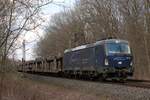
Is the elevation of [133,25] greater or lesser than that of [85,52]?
greater

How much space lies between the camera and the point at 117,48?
97.7 feet

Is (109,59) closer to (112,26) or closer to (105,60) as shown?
(105,60)

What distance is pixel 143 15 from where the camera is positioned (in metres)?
44.2

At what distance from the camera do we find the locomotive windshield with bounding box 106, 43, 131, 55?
29375mm

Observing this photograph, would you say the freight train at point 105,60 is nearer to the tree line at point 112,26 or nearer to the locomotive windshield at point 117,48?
the locomotive windshield at point 117,48

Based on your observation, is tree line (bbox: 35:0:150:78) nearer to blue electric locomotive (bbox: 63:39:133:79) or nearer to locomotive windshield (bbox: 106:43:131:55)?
blue electric locomotive (bbox: 63:39:133:79)

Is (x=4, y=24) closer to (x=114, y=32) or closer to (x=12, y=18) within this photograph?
(x=12, y=18)

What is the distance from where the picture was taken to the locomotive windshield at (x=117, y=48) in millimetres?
29375

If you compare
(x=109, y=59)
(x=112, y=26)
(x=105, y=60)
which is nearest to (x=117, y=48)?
(x=109, y=59)

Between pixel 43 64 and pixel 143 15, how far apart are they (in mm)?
15602

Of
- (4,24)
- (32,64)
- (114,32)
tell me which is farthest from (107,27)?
(4,24)

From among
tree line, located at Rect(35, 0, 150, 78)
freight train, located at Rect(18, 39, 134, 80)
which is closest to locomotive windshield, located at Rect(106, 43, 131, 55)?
freight train, located at Rect(18, 39, 134, 80)

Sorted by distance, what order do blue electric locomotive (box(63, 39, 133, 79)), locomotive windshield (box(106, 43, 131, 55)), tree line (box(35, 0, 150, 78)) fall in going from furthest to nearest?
tree line (box(35, 0, 150, 78)) → locomotive windshield (box(106, 43, 131, 55)) → blue electric locomotive (box(63, 39, 133, 79))

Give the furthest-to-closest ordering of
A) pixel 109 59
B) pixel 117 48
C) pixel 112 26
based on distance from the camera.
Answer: pixel 112 26 → pixel 117 48 → pixel 109 59
